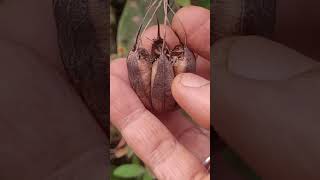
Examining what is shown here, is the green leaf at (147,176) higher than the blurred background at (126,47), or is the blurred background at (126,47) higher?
the blurred background at (126,47)

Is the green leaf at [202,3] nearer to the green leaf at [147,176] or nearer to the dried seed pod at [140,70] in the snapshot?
the dried seed pod at [140,70]

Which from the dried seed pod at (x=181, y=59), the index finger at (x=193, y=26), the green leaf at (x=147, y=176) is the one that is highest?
the index finger at (x=193, y=26)

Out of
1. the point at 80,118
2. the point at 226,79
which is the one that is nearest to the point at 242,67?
the point at 226,79

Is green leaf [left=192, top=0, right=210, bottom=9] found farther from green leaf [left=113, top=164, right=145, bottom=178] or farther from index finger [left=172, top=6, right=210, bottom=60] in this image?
green leaf [left=113, top=164, right=145, bottom=178]

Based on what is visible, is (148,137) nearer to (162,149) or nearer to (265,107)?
(162,149)

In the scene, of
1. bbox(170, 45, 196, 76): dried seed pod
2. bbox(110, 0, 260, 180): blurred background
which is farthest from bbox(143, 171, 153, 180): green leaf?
bbox(170, 45, 196, 76): dried seed pod

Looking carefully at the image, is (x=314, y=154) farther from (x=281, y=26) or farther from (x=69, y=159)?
(x=69, y=159)

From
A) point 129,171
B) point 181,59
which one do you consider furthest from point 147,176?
point 181,59

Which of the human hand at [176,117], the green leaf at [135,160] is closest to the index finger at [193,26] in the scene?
the human hand at [176,117]
